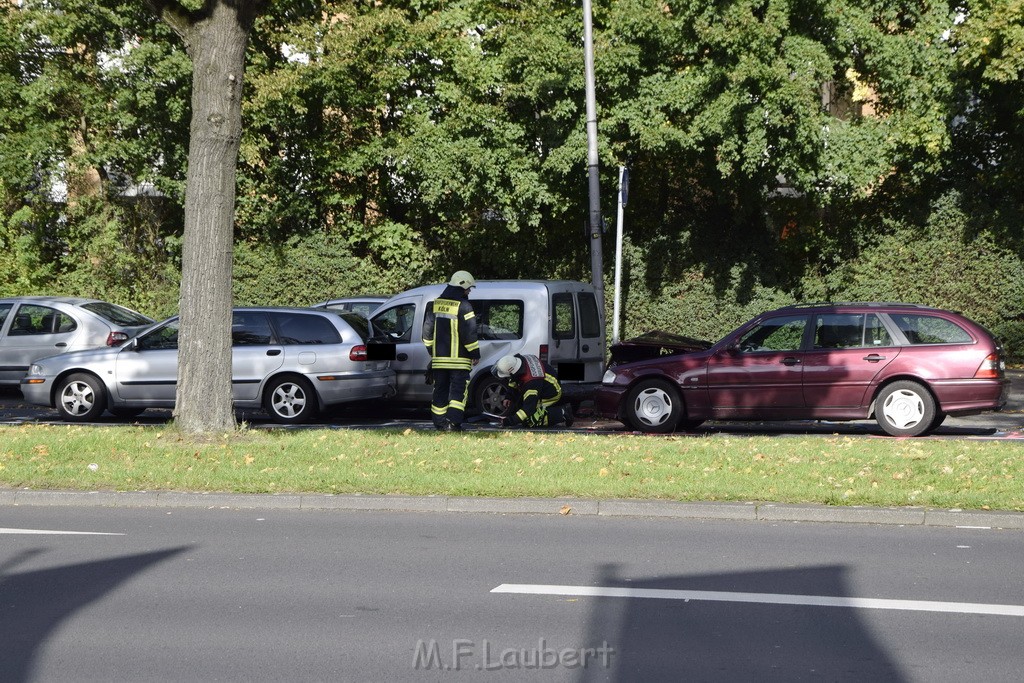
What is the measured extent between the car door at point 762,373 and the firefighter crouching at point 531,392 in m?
2.08

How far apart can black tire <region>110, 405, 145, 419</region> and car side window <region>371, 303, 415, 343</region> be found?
348 cm

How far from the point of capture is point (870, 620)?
21.0 feet

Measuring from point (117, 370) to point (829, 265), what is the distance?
13391 millimetres

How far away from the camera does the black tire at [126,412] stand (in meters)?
16.9

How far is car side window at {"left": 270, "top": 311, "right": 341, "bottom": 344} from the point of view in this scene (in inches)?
637

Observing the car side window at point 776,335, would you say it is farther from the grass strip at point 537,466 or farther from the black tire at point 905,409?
the grass strip at point 537,466

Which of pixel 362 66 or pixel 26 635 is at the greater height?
pixel 362 66

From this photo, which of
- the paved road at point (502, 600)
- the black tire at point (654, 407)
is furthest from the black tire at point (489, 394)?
the paved road at point (502, 600)

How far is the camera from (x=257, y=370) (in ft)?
53.0

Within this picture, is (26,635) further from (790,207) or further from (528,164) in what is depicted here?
(790,207)

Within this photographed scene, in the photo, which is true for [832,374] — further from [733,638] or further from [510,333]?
[733,638]

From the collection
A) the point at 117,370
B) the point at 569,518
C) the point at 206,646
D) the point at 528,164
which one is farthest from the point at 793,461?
the point at 528,164

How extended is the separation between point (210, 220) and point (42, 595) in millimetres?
5949

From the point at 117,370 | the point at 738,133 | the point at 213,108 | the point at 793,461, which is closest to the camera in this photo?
the point at 793,461
